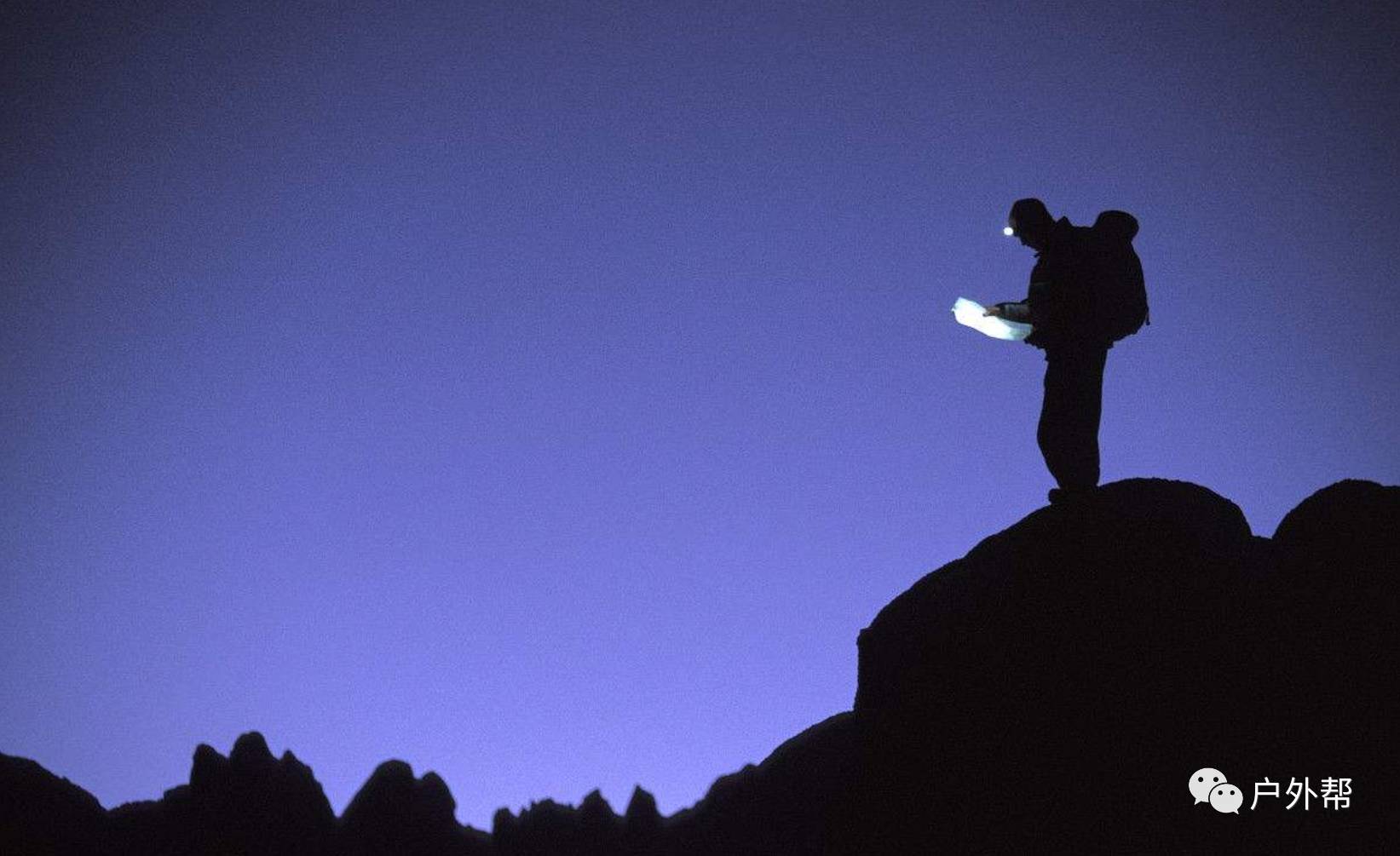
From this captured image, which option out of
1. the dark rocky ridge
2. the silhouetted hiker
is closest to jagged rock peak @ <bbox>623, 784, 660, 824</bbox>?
the dark rocky ridge

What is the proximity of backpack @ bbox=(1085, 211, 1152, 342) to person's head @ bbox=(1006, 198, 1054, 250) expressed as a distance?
0.46m

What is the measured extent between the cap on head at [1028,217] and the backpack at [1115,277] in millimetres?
502

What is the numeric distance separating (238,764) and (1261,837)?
3376 centimetres

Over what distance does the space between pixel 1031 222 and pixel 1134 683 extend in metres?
4.88

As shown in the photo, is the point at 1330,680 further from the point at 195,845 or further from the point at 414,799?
the point at 195,845

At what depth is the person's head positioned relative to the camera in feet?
27.4

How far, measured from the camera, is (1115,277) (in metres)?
7.96

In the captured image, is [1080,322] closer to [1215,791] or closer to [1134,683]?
[1134,683]

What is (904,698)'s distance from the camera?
25.2ft

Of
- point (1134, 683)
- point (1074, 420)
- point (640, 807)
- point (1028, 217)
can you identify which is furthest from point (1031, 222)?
point (640, 807)

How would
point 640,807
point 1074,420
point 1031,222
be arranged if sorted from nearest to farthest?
1. point 1074,420
2. point 1031,222
3. point 640,807

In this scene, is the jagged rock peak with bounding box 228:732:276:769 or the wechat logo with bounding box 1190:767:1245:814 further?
the jagged rock peak with bounding box 228:732:276:769

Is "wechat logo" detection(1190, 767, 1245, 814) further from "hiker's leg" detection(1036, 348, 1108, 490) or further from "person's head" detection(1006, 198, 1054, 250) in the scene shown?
"person's head" detection(1006, 198, 1054, 250)

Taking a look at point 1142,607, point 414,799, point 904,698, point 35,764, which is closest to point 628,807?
point 414,799
